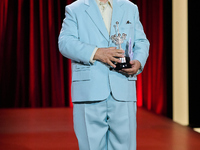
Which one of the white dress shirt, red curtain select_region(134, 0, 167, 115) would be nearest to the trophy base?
the white dress shirt

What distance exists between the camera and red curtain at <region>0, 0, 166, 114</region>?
5.49m

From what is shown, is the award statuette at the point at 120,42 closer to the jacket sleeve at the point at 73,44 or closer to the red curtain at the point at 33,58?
the jacket sleeve at the point at 73,44

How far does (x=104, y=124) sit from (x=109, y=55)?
11.2 inches

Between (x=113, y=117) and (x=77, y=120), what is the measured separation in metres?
0.15

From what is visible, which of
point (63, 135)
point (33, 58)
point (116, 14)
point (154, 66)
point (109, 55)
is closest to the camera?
point (109, 55)

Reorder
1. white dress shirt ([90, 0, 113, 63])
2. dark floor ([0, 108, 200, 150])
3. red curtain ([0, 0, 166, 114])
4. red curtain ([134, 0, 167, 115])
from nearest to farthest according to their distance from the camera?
white dress shirt ([90, 0, 113, 63]) → dark floor ([0, 108, 200, 150]) → red curtain ([134, 0, 167, 115]) → red curtain ([0, 0, 166, 114])

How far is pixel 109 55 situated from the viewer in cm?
126

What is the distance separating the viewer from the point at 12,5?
18.2 feet

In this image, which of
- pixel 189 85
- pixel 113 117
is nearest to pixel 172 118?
pixel 189 85

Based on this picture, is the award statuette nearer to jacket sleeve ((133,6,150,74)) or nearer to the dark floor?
jacket sleeve ((133,6,150,74))

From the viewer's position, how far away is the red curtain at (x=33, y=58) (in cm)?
549

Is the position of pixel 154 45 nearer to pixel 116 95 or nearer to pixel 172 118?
pixel 172 118

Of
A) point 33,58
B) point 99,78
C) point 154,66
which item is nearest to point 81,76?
point 99,78

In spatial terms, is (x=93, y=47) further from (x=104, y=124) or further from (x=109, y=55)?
(x=104, y=124)
